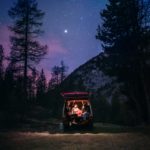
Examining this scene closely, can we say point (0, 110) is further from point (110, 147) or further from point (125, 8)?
point (110, 147)

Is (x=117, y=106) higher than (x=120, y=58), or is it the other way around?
(x=120, y=58)

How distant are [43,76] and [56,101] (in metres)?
38.4

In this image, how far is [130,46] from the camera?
1193 inches

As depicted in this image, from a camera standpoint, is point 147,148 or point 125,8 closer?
point 147,148

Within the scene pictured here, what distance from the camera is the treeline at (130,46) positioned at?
30188 millimetres

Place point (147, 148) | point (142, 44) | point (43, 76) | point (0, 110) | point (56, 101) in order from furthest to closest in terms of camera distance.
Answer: point (43, 76)
point (56, 101)
point (0, 110)
point (142, 44)
point (147, 148)

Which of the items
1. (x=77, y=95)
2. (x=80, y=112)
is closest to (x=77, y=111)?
(x=80, y=112)

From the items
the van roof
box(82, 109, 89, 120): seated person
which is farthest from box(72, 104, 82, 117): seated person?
the van roof

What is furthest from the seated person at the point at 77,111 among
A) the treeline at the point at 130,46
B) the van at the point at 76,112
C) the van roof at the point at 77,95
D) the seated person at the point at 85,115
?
the treeline at the point at 130,46

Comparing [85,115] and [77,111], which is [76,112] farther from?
[85,115]

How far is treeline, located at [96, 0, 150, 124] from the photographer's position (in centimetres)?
3019

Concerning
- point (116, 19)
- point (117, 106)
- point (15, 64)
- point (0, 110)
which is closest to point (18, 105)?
point (0, 110)

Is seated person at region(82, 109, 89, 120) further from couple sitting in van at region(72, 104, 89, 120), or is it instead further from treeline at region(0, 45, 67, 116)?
treeline at region(0, 45, 67, 116)

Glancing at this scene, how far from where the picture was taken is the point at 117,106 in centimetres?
4241
